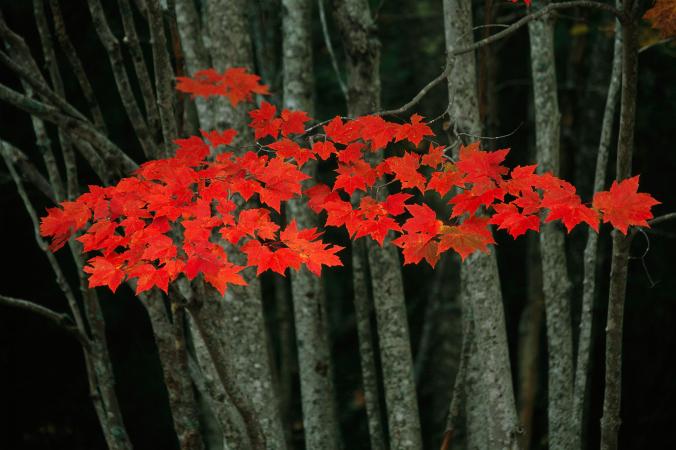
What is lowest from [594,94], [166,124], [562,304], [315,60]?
[562,304]

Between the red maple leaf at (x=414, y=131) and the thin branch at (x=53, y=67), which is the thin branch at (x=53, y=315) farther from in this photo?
the red maple leaf at (x=414, y=131)

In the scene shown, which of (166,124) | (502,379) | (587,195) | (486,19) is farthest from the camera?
(587,195)

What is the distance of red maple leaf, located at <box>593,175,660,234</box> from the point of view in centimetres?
251

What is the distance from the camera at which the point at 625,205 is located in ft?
8.40

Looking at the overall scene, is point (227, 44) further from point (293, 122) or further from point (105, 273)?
point (105, 273)

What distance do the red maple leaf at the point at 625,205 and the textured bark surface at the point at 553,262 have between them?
1.52 m

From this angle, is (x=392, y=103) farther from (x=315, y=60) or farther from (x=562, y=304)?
(x=562, y=304)

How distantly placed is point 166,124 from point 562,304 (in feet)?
8.41

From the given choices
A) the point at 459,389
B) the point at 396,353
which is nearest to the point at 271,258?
the point at 396,353

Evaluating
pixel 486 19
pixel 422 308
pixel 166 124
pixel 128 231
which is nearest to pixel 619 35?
pixel 486 19

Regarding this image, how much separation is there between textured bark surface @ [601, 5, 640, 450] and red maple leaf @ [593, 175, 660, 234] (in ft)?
0.52

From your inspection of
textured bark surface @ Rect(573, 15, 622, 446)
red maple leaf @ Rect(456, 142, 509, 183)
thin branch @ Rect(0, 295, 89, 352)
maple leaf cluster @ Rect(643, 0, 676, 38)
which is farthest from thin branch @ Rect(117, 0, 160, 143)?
maple leaf cluster @ Rect(643, 0, 676, 38)

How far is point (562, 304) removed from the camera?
4160mm

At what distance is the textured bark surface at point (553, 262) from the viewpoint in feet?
13.5
